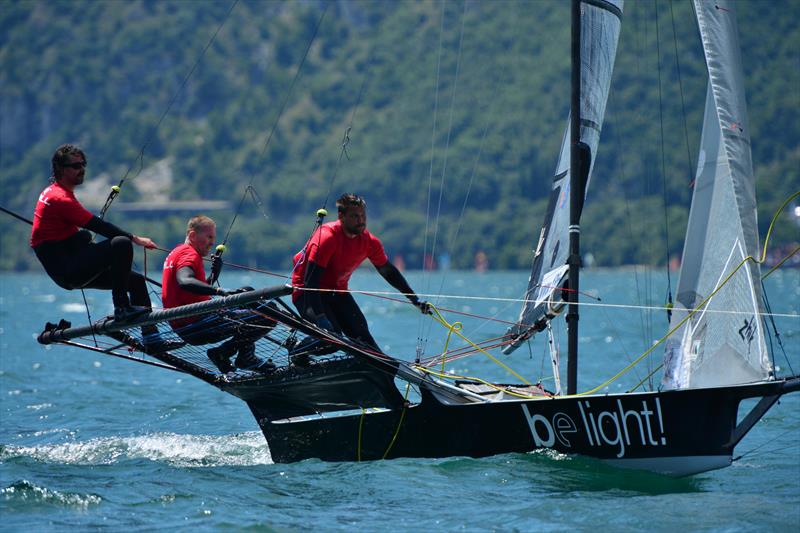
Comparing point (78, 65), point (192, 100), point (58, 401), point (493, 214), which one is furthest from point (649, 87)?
point (58, 401)

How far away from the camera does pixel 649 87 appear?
97.6 meters

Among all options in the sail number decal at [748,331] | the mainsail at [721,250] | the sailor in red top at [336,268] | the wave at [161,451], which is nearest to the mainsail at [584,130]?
the mainsail at [721,250]

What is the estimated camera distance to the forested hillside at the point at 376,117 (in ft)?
295

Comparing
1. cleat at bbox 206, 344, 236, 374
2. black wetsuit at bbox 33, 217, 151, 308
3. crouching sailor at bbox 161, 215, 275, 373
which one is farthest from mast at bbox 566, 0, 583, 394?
Result: black wetsuit at bbox 33, 217, 151, 308

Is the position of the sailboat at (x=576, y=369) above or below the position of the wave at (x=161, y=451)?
above

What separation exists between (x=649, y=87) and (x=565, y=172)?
9078 cm

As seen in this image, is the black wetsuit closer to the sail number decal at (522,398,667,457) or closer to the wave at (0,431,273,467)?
the wave at (0,431,273,467)

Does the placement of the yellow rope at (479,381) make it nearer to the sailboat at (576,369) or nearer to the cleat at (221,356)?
the sailboat at (576,369)

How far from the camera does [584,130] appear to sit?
9.41m

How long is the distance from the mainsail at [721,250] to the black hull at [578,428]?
0.30 meters

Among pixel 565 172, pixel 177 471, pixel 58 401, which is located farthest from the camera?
pixel 58 401

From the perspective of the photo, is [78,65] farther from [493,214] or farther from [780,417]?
[780,417]

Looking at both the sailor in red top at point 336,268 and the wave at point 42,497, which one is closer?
the wave at point 42,497

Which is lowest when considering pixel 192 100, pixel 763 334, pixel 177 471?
pixel 177 471
